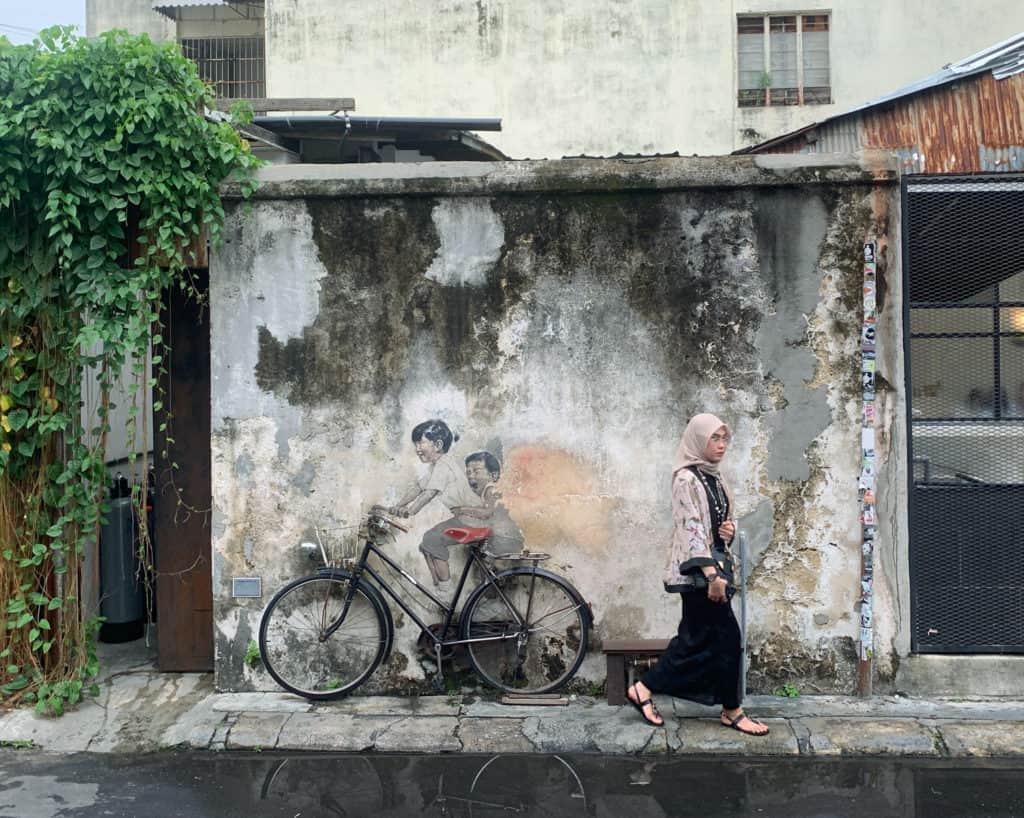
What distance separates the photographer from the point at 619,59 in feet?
63.1

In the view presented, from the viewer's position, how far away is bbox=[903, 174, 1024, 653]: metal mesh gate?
6.73 m

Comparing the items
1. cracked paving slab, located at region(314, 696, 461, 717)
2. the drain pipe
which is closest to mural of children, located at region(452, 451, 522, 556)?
cracked paving slab, located at region(314, 696, 461, 717)

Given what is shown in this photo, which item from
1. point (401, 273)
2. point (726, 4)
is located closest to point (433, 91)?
point (726, 4)

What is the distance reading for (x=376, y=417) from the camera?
6.90 meters

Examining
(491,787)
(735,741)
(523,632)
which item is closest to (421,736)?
(491,787)

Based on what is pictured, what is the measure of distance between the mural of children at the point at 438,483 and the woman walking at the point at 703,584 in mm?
1394

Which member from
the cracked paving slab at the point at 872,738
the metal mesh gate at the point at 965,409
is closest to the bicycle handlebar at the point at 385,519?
the cracked paving slab at the point at 872,738

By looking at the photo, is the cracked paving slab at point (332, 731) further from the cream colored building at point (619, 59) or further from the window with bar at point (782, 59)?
the window with bar at point (782, 59)

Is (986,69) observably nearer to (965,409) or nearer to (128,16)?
(965,409)

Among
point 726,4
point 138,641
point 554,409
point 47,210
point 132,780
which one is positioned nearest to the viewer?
point 132,780

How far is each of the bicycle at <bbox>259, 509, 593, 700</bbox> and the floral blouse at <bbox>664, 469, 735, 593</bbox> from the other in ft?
2.59

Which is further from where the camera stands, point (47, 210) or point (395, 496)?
point (395, 496)

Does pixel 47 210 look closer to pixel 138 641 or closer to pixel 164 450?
pixel 164 450

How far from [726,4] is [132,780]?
56.6 ft
